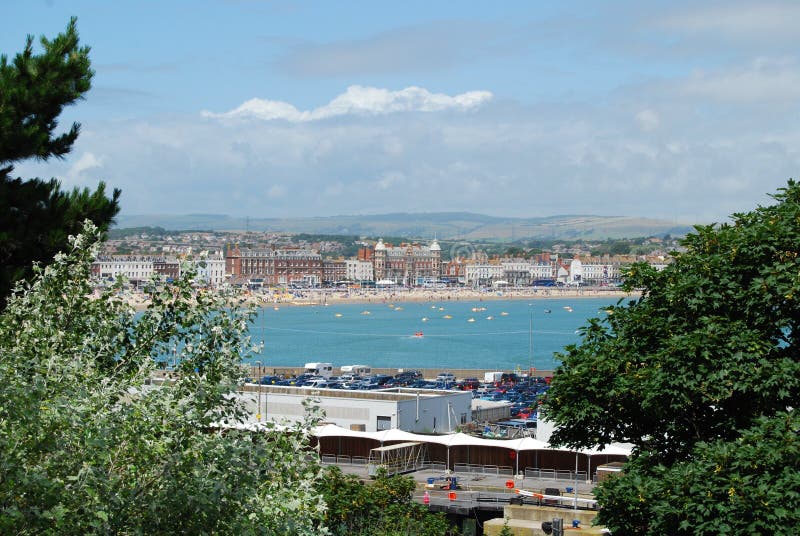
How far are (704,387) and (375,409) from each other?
1817 cm

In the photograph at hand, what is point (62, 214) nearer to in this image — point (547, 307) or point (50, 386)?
point (50, 386)

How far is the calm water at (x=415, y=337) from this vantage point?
8369cm

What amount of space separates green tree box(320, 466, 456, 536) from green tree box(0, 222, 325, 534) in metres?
6.29

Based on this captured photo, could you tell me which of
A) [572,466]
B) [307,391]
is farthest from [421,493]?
[307,391]

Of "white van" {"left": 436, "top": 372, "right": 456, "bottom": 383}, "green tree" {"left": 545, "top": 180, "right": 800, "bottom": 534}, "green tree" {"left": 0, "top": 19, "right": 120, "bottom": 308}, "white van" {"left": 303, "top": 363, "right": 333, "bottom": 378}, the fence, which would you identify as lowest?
"white van" {"left": 303, "top": 363, "right": 333, "bottom": 378}

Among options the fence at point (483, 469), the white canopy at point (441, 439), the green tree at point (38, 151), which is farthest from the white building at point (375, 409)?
the green tree at point (38, 151)

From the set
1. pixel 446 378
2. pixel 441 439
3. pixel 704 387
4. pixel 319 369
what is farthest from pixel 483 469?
pixel 319 369

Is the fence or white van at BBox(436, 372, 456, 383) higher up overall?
the fence

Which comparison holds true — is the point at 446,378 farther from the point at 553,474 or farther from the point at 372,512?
the point at 372,512

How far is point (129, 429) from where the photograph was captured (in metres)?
5.32

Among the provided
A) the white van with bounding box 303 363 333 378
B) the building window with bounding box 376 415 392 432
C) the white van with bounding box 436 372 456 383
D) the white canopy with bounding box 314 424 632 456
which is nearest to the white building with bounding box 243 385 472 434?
the building window with bounding box 376 415 392 432

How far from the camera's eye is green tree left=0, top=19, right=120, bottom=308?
10.0 m

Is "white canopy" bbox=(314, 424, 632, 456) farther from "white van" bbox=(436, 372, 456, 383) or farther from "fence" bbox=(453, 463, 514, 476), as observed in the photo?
"white van" bbox=(436, 372, 456, 383)

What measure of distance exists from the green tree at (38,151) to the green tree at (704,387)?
17.2 feet
